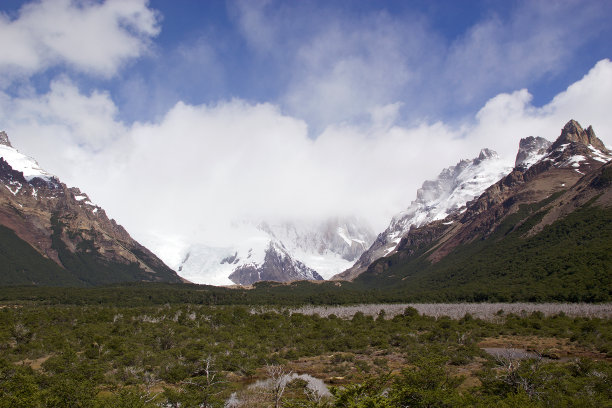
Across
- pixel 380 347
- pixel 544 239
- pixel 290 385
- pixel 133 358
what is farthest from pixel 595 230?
pixel 133 358

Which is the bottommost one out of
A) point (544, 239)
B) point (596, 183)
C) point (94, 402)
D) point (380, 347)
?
point (380, 347)

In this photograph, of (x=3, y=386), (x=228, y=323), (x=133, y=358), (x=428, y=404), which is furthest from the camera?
(x=228, y=323)

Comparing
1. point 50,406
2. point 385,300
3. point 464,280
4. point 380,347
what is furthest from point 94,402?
point 464,280

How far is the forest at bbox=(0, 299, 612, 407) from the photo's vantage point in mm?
27141

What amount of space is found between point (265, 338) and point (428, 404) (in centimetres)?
5952

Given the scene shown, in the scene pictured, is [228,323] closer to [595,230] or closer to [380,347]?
[380,347]

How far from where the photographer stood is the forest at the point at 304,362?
27.1 meters

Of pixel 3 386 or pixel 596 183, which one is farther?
pixel 596 183

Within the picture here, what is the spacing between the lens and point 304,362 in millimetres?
64062

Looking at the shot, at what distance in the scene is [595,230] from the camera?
501ft

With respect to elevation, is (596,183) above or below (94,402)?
above

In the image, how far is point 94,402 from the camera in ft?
90.2

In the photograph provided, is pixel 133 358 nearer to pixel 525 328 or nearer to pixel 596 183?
pixel 525 328

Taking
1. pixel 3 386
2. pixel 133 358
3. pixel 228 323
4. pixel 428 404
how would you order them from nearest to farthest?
pixel 428 404
pixel 3 386
pixel 133 358
pixel 228 323
